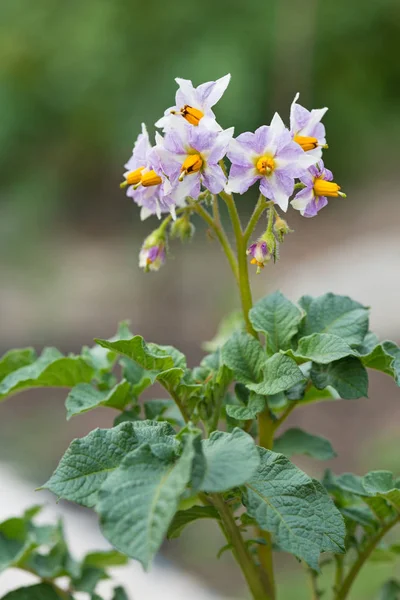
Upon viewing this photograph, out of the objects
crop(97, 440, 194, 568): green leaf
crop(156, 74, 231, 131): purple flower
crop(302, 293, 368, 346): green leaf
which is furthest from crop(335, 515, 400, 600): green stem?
crop(156, 74, 231, 131): purple flower

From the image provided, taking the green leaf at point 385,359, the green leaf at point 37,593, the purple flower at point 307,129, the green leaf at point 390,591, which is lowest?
the green leaf at point 37,593

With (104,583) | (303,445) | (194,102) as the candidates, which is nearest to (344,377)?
(303,445)

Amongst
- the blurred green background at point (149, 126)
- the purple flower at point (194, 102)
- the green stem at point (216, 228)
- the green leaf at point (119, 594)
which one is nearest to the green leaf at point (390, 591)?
the green leaf at point (119, 594)

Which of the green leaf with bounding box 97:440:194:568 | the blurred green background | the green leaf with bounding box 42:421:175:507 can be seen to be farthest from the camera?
the blurred green background

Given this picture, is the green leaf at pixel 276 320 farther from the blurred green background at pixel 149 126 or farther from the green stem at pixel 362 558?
the blurred green background at pixel 149 126

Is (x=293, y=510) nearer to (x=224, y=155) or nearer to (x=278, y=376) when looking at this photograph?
(x=278, y=376)

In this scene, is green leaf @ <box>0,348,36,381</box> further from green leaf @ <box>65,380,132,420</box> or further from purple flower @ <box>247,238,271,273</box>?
purple flower @ <box>247,238,271,273</box>

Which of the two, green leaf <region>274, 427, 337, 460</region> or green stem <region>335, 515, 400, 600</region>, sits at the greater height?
green leaf <region>274, 427, 337, 460</region>
